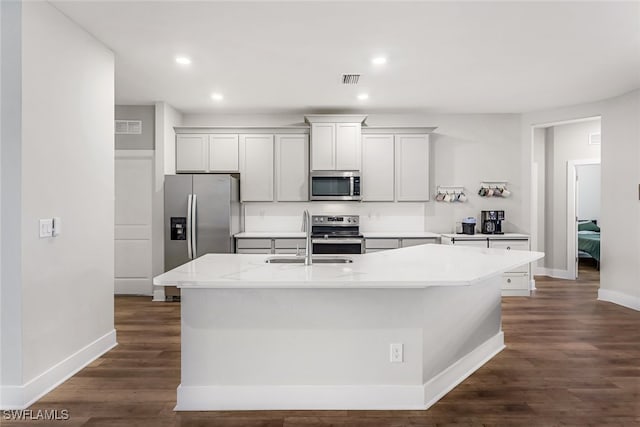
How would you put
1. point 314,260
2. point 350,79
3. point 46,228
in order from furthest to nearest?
point 350,79
point 314,260
point 46,228

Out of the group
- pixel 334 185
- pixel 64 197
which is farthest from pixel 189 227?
pixel 64 197

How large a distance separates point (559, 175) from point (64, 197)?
282 inches

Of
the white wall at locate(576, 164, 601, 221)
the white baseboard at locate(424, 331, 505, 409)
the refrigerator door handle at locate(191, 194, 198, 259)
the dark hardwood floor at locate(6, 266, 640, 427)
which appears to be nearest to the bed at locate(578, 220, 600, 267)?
the white wall at locate(576, 164, 601, 221)

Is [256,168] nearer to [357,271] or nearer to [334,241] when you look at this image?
[334,241]

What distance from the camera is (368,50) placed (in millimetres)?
3684

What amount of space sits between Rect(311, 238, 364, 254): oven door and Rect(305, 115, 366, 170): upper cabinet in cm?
101

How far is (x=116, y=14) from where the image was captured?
3.03 m

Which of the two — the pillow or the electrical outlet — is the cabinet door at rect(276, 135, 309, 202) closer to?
the electrical outlet

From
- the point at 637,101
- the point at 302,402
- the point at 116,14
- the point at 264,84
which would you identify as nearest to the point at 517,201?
the point at 637,101

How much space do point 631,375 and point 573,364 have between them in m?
0.37

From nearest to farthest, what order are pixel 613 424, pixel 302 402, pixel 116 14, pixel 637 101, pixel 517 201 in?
pixel 613 424
pixel 302 402
pixel 116 14
pixel 637 101
pixel 517 201

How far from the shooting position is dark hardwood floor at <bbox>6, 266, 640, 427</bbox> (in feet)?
8.07

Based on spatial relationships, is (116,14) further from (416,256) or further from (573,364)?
(573,364)

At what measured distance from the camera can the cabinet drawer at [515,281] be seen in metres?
5.82
